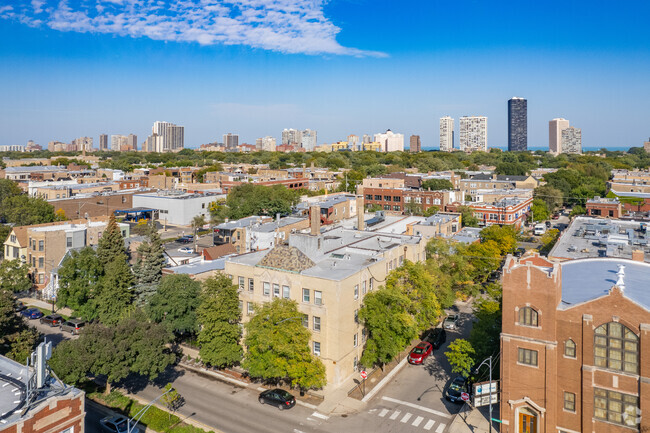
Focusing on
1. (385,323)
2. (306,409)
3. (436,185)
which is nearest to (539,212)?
(436,185)

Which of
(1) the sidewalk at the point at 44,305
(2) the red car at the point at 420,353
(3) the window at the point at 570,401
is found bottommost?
(2) the red car at the point at 420,353

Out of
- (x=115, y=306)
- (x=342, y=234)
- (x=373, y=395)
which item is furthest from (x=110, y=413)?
(x=342, y=234)

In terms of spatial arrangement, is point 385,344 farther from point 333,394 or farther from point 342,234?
point 342,234

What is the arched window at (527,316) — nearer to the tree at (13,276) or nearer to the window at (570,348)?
the window at (570,348)

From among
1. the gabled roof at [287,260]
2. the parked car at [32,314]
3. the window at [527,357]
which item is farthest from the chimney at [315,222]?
the parked car at [32,314]

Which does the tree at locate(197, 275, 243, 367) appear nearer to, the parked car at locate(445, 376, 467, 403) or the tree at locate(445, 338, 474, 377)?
the parked car at locate(445, 376, 467, 403)

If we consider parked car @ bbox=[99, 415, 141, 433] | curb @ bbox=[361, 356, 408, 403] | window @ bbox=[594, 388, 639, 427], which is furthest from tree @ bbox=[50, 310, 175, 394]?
→ window @ bbox=[594, 388, 639, 427]
